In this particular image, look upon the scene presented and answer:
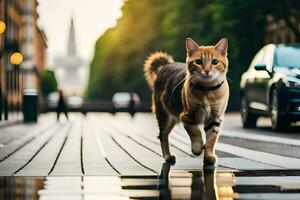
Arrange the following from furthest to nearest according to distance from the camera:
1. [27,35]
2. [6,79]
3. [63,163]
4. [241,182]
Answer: [27,35] → [6,79] → [63,163] → [241,182]

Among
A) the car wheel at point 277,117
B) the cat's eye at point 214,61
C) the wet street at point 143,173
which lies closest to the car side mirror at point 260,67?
the car wheel at point 277,117

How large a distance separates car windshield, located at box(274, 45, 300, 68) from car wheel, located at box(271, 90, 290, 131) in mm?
724

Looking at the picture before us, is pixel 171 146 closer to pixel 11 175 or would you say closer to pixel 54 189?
pixel 11 175

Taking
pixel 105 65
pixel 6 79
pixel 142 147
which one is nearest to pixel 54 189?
pixel 142 147

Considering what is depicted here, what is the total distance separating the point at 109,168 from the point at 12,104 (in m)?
54.4

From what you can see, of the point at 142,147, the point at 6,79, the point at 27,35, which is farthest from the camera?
the point at 27,35

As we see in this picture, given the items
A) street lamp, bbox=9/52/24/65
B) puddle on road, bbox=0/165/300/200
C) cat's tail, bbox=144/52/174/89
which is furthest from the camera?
street lamp, bbox=9/52/24/65

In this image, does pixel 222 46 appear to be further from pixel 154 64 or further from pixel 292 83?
pixel 292 83

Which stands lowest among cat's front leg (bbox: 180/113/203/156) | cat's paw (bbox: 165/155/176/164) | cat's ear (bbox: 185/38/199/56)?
cat's paw (bbox: 165/155/176/164)

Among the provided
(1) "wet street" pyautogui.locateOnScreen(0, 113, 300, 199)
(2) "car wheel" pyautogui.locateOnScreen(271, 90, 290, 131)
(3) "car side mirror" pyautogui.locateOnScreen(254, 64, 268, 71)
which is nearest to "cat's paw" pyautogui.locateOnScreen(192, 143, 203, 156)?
(1) "wet street" pyautogui.locateOnScreen(0, 113, 300, 199)

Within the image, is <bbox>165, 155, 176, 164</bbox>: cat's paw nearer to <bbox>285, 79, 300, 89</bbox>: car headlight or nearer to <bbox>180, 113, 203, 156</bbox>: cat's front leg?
<bbox>180, 113, 203, 156</bbox>: cat's front leg

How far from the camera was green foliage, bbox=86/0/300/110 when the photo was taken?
4011 centimetres

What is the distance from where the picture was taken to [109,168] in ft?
36.7

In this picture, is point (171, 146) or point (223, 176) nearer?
point (223, 176)
